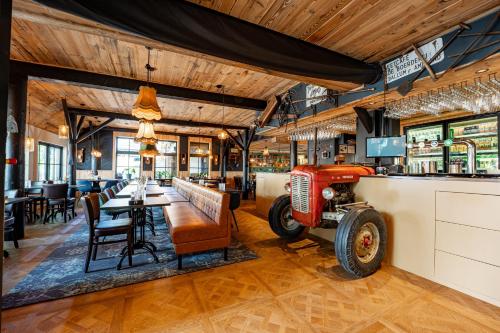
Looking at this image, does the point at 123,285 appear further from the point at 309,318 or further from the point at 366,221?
the point at 366,221

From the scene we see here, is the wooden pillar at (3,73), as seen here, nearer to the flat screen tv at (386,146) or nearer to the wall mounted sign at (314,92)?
the wall mounted sign at (314,92)

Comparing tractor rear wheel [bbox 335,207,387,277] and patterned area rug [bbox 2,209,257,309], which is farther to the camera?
tractor rear wheel [bbox 335,207,387,277]

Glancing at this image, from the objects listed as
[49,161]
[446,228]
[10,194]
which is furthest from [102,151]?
[446,228]

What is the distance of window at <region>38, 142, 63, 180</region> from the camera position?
28.0ft

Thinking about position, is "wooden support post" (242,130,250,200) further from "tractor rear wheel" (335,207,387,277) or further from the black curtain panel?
"tractor rear wheel" (335,207,387,277)

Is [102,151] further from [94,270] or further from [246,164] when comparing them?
[94,270]

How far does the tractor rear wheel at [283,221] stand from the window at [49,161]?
950cm

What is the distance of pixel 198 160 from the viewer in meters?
13.6

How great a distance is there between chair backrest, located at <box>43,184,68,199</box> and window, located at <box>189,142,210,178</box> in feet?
26.3

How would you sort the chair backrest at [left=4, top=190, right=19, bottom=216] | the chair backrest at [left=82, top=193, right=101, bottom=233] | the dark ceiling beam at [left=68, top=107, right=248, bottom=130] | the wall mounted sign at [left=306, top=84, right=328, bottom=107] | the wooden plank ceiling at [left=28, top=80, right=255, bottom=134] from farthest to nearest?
the dark ceiling beam at [left=68, top=107, right=248, bottom=130] → the wooden plank ceiling at [left=28, top=80, right=255, bottom=134] → the wall mounted sign at [left=306, top=84, right=328, bottom=107] → the chair backrest at [left=4, top=190, right=19, bottom=216] → the chair backrest at [left=82, top=193, right=101, bottom=233]

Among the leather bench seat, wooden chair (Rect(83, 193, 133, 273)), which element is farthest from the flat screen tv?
wooden chair (Rect(83, 193, 133, 273))

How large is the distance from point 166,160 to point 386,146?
37.8 feet

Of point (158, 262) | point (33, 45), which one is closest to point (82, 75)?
point (33, 45)

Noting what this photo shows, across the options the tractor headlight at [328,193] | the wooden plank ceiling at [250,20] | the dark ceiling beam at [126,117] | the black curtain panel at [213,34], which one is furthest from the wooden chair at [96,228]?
the dark ceiling beam at [126,117]
